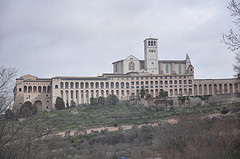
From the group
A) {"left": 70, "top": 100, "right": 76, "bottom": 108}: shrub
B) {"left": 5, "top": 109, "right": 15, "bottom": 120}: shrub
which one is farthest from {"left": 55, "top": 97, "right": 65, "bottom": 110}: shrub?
{"left": 5, "top": 109, "right": 15, "bottom": 120}: shrub

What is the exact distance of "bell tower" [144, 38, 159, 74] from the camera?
2953 inches

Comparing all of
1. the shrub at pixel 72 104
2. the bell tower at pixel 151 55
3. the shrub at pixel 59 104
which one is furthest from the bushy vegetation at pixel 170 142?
the bell tower at pixel 151 55

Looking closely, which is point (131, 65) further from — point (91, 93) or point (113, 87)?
point (91, 93)

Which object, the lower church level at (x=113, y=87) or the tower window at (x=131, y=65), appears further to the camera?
the tower window at (x=131, y=65)

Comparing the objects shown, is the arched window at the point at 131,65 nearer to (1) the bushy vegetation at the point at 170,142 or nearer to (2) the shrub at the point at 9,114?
(1) the bushy vegetation at the point at 170,142

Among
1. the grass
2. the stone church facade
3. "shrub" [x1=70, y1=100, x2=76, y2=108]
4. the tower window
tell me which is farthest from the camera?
the tower window

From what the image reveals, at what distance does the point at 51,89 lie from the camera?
66000 millimetres

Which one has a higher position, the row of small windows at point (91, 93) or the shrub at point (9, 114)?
the row of small windows at point (91, 93)

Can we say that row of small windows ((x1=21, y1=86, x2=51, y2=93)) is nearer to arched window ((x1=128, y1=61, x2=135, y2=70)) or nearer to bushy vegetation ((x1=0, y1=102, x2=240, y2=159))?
bushy vegetation ((x1=0, y1=102, x2=240, y2=159))

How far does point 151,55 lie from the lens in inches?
2992

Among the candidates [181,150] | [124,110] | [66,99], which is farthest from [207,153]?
[66,99]

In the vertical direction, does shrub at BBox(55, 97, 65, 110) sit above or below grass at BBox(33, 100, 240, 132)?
above

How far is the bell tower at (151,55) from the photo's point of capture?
75000 millimetres

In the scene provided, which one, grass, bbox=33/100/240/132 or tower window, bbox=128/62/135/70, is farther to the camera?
tower window, bbox=128/62/135/70
